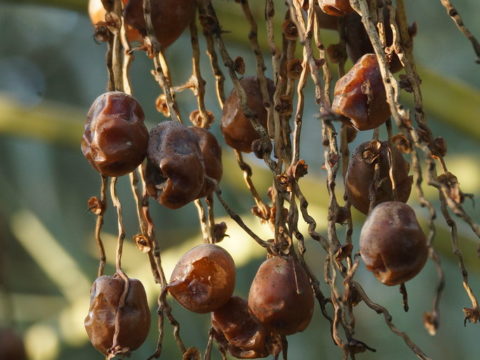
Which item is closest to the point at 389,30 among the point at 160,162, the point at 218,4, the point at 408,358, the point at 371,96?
the point at 371,96

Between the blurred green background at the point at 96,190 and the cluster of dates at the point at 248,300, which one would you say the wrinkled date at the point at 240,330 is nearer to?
the cluster of dates at the point at 248,300

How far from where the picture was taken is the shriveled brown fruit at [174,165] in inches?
31.4

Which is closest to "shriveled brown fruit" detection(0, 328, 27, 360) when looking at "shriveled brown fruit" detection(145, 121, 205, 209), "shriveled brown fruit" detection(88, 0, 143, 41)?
"shriveled brown fruit" detection(88, 0, 143, 41)

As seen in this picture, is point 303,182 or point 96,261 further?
point 96,261

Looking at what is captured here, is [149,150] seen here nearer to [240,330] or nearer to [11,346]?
[240,330]

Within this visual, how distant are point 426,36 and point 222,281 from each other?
9.16ft

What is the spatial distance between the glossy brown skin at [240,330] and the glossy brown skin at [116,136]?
161 mm

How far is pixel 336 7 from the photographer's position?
0.84m

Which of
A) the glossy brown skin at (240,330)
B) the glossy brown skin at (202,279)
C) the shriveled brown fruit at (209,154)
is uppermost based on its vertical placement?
the shriveled brown fruit at (209,154)

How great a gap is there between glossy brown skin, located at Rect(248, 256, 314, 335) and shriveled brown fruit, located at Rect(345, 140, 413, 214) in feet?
0.28

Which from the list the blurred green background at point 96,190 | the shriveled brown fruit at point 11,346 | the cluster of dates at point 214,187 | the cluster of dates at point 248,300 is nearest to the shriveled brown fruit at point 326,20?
the cluster of dates at point 214,187

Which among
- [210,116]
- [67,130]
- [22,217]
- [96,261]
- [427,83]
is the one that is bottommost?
[96,261]

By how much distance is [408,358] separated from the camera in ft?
10.5

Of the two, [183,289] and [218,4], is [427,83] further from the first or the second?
[183,289]
